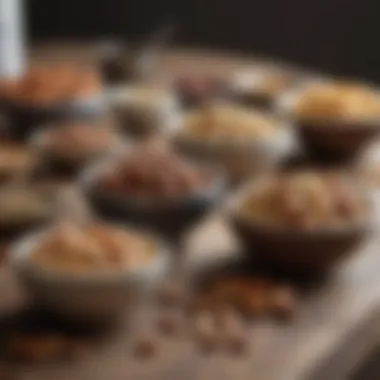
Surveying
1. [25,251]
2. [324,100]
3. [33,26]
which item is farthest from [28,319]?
[33,26]

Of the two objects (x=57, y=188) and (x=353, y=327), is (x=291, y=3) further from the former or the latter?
(x=353, y=327)

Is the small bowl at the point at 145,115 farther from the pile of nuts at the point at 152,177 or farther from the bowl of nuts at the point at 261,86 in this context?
the pile of nuts at the point at 152,177

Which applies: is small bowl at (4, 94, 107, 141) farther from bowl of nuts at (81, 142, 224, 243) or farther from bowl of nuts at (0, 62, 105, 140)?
bowl of nuts at (81, 142, 224, 243)

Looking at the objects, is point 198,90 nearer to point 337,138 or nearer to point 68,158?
point 337,138

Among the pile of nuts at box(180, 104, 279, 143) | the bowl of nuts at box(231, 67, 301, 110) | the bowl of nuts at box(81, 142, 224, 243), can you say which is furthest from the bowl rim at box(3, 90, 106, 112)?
the bowl of nuts at box(81, 142, 224, 243)

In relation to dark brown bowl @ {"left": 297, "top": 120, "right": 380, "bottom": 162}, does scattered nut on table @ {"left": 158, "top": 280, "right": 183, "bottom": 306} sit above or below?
below

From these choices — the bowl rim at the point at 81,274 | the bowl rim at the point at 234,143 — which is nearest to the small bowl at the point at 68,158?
the bowl rim at the point at 234,143
